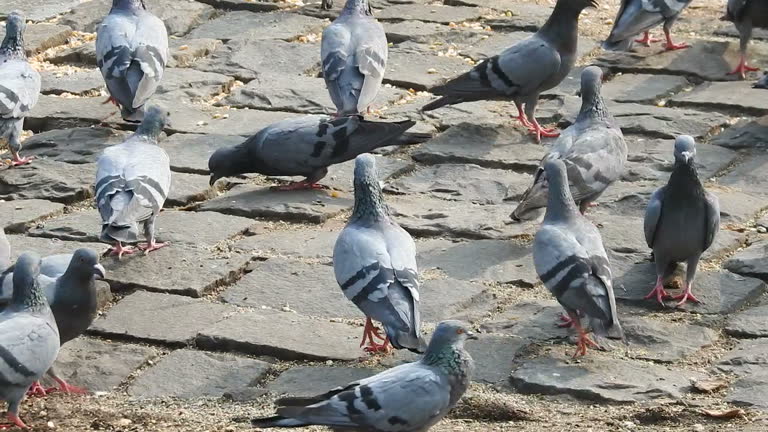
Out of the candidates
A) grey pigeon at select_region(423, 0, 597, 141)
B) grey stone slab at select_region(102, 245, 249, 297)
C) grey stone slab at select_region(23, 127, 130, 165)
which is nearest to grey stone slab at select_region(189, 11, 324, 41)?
grey stone slab at select_region(23, 127, 130, 165)

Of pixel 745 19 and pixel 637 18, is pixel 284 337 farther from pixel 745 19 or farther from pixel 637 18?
pixel 745 19

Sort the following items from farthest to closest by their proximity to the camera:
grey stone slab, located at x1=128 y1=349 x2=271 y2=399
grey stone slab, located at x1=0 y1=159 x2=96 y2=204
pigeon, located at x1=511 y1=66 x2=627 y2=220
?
grey stone slab, located at x1=0 y1=159 x2=96 y2=204, pigeon, located at x1=511 y1=66 x2=627 y2=220, grey stone slab, located at x1=128 y1=349 x2=271 y2=399

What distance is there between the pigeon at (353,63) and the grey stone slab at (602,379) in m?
2.99

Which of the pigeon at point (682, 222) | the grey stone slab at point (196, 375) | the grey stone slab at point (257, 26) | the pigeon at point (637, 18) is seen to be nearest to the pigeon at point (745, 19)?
the pigeon at point (637, 18)

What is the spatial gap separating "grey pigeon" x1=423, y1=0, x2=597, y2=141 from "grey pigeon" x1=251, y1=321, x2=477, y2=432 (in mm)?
3815


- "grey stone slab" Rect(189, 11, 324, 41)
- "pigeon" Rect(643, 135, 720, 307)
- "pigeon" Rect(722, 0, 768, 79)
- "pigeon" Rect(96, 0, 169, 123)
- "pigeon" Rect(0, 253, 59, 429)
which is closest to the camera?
"pigeon" Rect(0, 253, 59, 429)

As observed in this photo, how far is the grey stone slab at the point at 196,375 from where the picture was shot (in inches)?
216

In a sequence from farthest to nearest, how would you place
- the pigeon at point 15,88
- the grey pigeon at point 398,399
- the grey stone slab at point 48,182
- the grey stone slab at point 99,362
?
the pigeon at point 15,88 < the grey stone slab at point 48,182 < the grey stone slab at point 99,362 < the grey pigeon at point 398,399

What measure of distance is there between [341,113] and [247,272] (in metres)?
1.83

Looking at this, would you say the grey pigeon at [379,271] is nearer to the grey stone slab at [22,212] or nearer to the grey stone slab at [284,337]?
the grey stone slab at [284,337]

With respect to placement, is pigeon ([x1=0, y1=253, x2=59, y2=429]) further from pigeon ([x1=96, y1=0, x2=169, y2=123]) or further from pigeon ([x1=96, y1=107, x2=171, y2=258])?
pigeon ([x1=96, y1=0, x2=169, y2=123])

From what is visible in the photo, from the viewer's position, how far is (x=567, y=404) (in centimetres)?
527

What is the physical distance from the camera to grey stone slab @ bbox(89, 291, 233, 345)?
19.6ft

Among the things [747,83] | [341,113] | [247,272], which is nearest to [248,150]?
[341,113]
